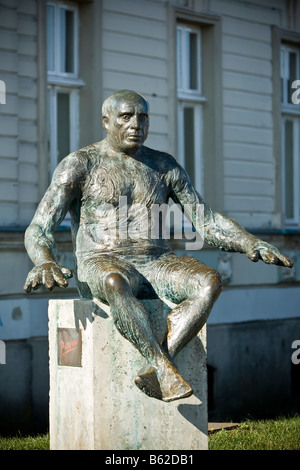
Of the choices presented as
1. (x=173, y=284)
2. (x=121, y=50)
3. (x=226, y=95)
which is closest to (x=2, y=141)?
(x=121, y=50)

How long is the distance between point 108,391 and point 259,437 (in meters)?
2.47

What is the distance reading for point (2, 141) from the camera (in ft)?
31.3

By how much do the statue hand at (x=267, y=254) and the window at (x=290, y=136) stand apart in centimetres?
722

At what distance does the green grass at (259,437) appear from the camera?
287 inches

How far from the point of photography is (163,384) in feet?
17.4

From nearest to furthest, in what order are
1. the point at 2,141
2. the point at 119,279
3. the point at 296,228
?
the point at 119,279 < the point at 2,141 < the point at 296,228

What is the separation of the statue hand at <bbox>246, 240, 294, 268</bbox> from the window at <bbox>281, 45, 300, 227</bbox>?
23.7 feet

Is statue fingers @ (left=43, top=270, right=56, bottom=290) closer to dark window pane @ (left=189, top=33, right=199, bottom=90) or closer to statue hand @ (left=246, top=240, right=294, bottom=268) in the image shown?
statue hand @ (left=246, top=240, right=294, bottom=268)

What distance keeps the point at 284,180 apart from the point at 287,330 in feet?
6.36

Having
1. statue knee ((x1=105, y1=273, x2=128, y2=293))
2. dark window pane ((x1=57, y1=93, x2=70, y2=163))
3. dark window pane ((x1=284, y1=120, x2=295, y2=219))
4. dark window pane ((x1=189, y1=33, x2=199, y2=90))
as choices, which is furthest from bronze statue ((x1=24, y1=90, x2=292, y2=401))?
dark window pane ((x1=284, y1=120, x2=295, y2=219))

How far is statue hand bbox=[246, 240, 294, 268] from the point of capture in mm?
5750

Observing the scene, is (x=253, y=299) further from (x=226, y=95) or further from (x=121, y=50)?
(x=121, y=50)

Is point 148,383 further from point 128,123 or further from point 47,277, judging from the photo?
point 128,123

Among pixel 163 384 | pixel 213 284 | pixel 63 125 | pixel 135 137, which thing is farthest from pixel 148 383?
pixel 63 125
